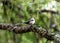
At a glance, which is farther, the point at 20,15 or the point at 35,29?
the point at 20,15

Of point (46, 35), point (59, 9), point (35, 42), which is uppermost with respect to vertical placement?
point (59, 9)

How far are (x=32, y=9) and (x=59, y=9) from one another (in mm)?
269

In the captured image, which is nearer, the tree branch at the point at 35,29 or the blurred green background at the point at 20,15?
the tree branch at the point at 35,29

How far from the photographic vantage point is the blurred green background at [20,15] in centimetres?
142

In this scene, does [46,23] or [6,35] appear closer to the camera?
[6,35]

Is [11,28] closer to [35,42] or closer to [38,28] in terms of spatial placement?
[38,28]

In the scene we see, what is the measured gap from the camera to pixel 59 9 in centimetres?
160

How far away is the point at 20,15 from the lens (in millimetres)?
1452

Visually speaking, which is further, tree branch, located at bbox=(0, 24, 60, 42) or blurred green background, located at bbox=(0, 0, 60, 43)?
blurred green background, located at bbox=(0, 0, 60, 43)

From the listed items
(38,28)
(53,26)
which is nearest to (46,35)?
(38,28)

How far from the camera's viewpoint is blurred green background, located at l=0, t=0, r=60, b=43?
55.8 inches

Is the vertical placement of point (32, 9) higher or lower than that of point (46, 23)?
higher

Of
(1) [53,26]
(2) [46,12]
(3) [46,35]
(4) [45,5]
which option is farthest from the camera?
(1) [53,26]

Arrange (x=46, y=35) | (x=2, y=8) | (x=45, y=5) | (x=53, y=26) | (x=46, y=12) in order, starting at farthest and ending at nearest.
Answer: (x=53, y=26) < (x=46, y=12) < (x=45, y=5) < (x=2, y=8) < (x=46, y=35)
